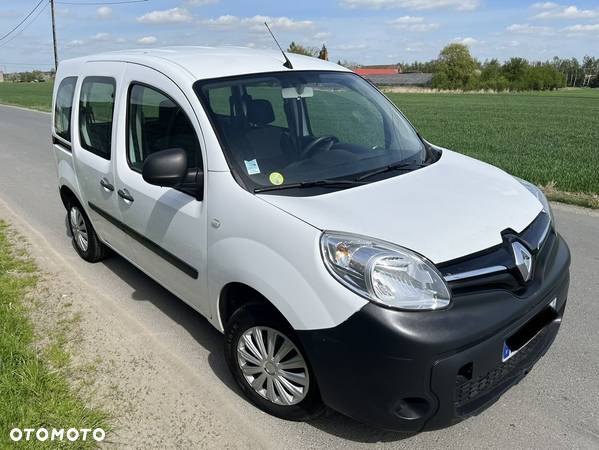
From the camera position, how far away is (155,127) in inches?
130

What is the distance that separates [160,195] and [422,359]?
6.29 feet

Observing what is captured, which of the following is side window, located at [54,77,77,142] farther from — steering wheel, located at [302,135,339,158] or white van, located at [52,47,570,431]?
steering wheel, located at [302,135,339,158]

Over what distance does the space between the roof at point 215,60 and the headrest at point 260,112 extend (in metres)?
0.23

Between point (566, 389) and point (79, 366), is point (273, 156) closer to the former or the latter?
point (79, 366)

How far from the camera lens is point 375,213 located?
2.40 metres

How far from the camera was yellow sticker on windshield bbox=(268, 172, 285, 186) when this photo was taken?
2.69m

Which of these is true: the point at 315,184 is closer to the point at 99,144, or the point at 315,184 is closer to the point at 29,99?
the point at 99,144

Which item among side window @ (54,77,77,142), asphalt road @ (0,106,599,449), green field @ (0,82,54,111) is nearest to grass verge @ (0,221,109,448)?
asphalt road @ (0,106,599,449)

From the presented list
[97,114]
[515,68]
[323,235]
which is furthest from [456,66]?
[323,235]

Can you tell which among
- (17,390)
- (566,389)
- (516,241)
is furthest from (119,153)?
(566,389)

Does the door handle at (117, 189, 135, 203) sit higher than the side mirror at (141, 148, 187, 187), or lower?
lower

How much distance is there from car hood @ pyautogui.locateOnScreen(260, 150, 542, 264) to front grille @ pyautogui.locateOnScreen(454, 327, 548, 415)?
21.3 inches

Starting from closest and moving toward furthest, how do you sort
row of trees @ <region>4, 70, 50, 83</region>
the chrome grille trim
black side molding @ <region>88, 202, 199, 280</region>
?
1. the chrome grille trim
2. black side molding @ <region>88, 202, 199, 280</region>
3. row of trees @ <region>4, 70, 50, 83</region>

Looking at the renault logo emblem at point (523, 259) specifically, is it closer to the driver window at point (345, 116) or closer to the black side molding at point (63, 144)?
the driver window at point (345, 116)
